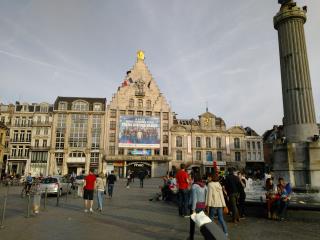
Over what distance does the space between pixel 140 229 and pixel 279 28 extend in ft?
47.3

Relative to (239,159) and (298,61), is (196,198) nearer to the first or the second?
(298,61)

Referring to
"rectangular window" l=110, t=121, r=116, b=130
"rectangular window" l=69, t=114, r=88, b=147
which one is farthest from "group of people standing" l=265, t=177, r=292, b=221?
"rectangular window" l=69, t=114, r=88, b=147

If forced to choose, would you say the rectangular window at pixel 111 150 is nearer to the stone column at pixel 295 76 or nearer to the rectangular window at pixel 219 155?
the rectangular window at pixel 219 155

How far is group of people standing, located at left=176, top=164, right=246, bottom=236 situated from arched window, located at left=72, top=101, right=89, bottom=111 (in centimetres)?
5724

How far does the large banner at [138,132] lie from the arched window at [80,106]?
953cm

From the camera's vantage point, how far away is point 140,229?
902 cm

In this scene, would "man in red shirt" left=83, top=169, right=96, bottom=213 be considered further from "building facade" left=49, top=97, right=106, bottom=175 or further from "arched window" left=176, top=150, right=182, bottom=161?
"arched window" left=176, top=150, right=182, bottom=161

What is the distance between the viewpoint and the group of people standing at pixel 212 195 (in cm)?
836

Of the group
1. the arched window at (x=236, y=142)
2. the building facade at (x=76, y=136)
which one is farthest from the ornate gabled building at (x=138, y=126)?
the arched window at (x=236, y=142)

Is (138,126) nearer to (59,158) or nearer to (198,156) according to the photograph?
(198,156)

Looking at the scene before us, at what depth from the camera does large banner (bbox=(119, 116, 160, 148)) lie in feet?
203

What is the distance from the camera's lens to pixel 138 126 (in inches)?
2491

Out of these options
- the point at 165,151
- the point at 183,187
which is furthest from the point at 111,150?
the point at 183,187

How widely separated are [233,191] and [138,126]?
53.5 m
